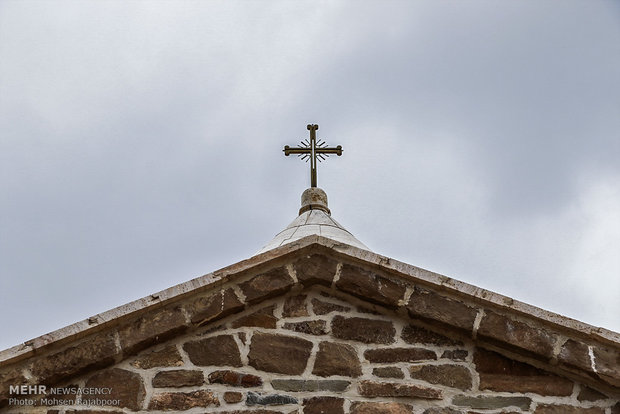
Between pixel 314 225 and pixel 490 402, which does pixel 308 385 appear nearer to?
pixel 490 402

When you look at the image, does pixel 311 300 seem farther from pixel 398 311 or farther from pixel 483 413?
pixel 483 413

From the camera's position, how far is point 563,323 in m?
5.92

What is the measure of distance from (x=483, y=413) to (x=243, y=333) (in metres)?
1.46

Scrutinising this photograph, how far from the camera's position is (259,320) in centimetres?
613

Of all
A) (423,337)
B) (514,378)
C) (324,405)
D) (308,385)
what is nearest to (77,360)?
(308,385)

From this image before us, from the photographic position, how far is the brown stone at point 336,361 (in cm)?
586

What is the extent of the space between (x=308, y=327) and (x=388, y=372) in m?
0.57

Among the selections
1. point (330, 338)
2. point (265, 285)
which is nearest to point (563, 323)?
point (330, 338)

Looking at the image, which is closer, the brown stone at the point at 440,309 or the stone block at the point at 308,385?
the stone block at the point at 308,385

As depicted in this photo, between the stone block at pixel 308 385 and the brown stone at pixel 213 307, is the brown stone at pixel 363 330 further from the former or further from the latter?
the brown stone at pixel 213 307

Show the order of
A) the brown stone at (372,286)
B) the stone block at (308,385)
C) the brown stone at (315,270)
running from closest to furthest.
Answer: the stone block at (308,385) → the brown stone at (372,286) → the brown stone at (315,270)

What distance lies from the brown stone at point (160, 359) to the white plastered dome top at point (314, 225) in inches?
86.3

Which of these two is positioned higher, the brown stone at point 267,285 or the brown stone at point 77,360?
the brown stone at point 267,285

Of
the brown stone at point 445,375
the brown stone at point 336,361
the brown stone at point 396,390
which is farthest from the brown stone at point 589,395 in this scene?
the brown stone at point 336,361
